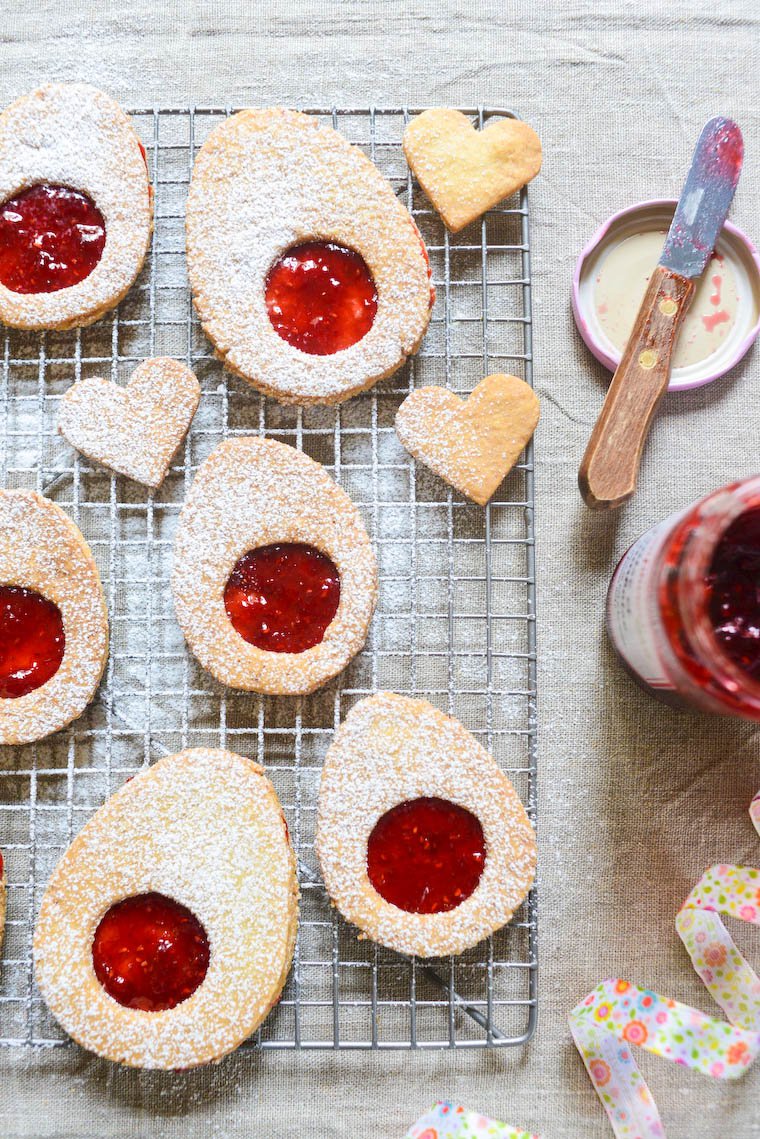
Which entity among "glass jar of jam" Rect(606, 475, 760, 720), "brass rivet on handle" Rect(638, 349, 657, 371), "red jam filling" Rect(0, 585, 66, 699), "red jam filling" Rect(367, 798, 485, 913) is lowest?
"red jam filling" Rect(367, 798, 485, 913)

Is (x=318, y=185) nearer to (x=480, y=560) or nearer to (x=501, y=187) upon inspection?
(x=501, y=187)

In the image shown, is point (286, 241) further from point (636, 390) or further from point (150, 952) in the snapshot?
point (150, 952)

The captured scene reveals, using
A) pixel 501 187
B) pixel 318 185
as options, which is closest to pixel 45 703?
pixel 318 185

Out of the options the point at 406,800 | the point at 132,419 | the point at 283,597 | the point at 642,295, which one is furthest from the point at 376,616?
the point at 642,295

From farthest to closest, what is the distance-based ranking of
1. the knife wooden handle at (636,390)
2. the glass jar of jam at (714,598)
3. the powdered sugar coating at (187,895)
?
the knife wooden handle at (636,390) → the powdered sugar coating at (187,895) → the glass jar of jam at (714,598)

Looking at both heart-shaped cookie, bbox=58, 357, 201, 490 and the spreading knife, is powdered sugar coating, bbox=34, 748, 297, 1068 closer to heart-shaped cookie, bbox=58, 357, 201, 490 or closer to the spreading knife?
heart-shaped cookie, bbox=58, 357, 201, 490

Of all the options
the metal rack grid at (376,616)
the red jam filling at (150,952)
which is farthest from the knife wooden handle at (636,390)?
the red jam filling at (150,952)

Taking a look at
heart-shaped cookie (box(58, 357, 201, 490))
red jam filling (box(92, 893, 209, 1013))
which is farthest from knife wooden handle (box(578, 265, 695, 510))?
→ red jam filling (box(92, 893, 209, 1013))

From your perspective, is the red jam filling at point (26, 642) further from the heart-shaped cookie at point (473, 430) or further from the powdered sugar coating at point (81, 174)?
the heart-shaped cookie at point (473, 430)
